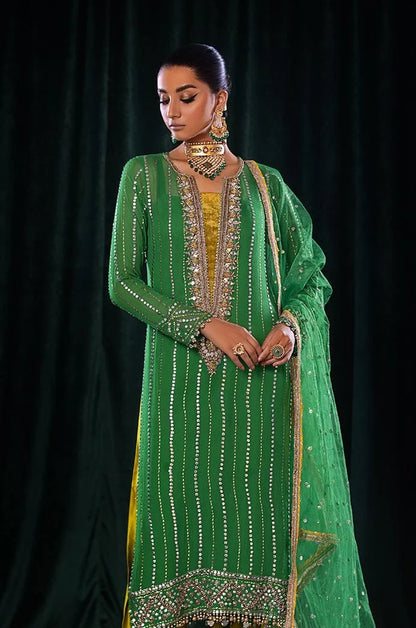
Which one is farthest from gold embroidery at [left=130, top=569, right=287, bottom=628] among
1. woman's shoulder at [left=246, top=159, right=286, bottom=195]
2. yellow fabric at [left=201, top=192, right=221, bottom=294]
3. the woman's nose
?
the woman's nose

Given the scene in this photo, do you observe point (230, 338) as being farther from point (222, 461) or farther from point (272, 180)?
point (272, 180)

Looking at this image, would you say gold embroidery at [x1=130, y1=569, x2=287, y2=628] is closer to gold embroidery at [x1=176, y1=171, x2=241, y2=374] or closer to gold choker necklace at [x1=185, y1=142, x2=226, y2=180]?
gold embroidery at [x1=176, y1=171, x2=241, y2=374]

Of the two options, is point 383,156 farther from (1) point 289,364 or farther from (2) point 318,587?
(2) point 318,587

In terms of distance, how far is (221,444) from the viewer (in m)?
2.16

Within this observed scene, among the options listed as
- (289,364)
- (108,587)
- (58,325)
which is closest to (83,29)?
(58,325)

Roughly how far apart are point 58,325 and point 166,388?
4.05ft

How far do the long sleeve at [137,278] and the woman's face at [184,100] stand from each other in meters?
0.14

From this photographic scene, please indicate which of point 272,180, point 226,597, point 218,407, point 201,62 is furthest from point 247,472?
point 201,62

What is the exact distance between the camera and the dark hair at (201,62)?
2.22 metres

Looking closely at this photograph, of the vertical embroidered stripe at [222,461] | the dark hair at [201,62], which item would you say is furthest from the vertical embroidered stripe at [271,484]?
the dark hair at [201,62]

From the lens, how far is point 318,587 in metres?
2.21

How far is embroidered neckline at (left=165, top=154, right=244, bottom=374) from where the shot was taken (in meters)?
2.19

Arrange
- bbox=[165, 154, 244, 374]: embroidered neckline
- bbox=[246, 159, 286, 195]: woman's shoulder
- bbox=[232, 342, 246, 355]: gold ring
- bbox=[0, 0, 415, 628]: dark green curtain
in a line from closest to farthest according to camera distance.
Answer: bbox=[232, 342, 246, 355]: gold ring
bbox=[165, 154, 244, 374]: embroidered neckline
bbox=[246, 159, 286, 195]: woman's shoulder
bbox=[0, 0, 415, 628]: dark green curtain

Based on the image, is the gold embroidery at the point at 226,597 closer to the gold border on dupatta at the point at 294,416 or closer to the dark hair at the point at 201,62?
the gold border on dupatta at the point at 294,416
